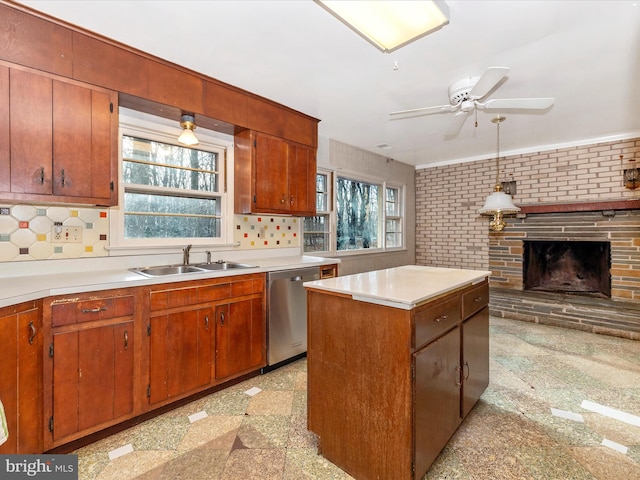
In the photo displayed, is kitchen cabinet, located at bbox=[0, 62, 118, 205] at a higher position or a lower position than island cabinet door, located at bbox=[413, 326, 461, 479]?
higher

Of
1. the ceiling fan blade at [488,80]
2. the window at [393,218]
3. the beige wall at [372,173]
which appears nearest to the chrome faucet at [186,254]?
the beige wall at [372,173]

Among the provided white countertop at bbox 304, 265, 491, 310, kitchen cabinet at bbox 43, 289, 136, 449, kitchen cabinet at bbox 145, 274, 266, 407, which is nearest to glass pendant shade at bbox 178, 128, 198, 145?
kitchen cabinet at bbox 145, 274, 266, 407

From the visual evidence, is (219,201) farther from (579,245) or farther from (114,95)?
(579,245)

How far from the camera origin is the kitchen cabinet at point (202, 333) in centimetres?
205

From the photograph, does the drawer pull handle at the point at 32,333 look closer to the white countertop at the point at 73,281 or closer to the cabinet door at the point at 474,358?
the white countertop at the point at 73,281

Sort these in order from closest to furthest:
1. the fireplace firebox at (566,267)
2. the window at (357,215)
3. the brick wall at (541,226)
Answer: the brick wall at (541,226) < the fireplace firebox at (566,267) < the window at (357,215)

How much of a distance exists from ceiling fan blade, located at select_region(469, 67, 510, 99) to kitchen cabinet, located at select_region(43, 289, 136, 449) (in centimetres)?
263

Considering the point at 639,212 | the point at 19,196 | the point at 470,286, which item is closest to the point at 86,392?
the point at 19,196

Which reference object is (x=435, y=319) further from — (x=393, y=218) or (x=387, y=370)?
(x=393, y=218)

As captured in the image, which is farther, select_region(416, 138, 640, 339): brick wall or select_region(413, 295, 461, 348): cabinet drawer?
select_region(416, 138, 640, 339): brick wall

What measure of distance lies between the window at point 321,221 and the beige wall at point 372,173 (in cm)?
21

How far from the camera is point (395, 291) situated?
5.03 ft

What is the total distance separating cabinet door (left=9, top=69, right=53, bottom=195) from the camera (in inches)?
68.6

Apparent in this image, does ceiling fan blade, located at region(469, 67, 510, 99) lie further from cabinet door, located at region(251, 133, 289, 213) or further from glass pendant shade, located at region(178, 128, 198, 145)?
glass pendant shade, located at region(178, 128, 198, 145)
